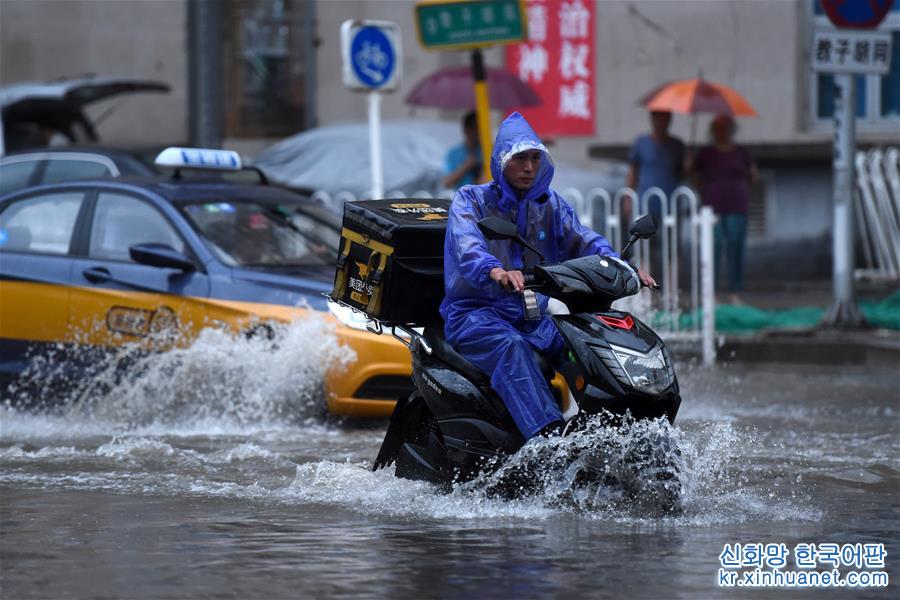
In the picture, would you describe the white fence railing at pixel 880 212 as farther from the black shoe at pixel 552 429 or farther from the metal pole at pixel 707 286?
the black shoe at pixel 552 429

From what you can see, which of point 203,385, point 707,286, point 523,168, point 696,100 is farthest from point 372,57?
point 523,168

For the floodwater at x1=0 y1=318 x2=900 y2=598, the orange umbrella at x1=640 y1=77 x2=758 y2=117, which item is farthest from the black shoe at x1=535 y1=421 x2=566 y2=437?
the orange umbrella at x1=640 y1=77 x2=758 y2=117

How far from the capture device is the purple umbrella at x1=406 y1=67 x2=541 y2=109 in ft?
52.5

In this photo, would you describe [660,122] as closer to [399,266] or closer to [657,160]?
[657,160]

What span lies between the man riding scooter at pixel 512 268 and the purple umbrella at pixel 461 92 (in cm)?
880

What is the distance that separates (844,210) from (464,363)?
7491 mm

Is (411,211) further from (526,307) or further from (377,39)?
(377,39)

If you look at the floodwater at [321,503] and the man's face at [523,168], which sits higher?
the man's face at [523,168]

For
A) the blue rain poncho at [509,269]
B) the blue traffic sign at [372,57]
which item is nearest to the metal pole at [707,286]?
the blue traffic sign at [372,57]

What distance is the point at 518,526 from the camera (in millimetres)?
6598

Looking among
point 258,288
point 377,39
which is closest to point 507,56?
point 377,39

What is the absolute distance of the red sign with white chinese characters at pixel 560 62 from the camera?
2003 centimetres

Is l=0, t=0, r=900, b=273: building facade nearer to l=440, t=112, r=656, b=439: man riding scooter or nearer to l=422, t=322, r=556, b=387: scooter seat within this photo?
l=440, t=112, r=656, b=439: man riding scooter

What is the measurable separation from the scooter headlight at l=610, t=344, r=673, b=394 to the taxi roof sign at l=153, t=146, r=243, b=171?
200 inches
